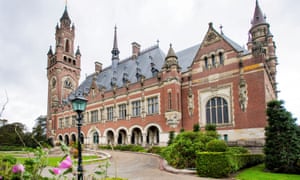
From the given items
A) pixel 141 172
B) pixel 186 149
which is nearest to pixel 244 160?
pixel 186 149

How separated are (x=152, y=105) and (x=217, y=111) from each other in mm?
8200

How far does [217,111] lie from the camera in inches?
893

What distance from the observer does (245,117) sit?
20.4 meters

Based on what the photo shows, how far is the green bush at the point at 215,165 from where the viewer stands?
1092 centimetres

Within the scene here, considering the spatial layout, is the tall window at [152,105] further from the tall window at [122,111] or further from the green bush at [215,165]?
the green bush at [215,165]

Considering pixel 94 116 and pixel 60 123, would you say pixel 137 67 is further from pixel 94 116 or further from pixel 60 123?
pixel 60 123

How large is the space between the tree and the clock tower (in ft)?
131

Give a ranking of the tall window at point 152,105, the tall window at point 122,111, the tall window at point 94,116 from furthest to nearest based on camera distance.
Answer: the tall window at point 94,116, the tall window at point 122,111, the tall window at point 152,105

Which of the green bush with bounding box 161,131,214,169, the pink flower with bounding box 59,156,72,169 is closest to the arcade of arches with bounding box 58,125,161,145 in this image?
the green bush with bounding box 161,131,214,169

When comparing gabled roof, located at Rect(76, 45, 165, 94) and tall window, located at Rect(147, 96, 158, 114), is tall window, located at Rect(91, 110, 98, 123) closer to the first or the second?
gabled roof, located at Rect(76, 45, 165, 94)

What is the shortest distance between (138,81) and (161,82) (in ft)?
14.4

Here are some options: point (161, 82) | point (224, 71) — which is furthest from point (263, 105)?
point (161, 82)

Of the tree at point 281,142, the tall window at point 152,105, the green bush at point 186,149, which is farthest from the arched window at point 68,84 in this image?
the tree at point 281,142

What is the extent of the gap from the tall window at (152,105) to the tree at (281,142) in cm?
1499
